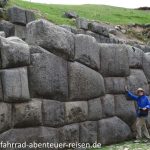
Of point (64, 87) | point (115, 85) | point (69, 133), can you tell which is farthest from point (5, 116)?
point (115, 85)

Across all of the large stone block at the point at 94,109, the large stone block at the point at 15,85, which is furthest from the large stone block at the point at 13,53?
the large stone block at the point at 94,109

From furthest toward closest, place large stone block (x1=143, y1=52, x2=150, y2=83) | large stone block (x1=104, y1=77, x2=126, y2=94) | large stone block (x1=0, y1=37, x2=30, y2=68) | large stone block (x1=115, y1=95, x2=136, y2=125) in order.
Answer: large stone block (x1=143, y1=52, x2=150, y2=83)
large stone block (x1=115, y1=95, x2=136, y2=125)
large stone block (x1=104, y1=77, x2=126, y2=94)
large stone block (x1=0, y1=37, x2=30, y2=68)

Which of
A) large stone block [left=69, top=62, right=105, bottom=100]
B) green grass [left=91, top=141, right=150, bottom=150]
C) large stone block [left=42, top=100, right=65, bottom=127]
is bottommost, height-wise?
green grass [left=91, top=141, right=150, bottom=150]

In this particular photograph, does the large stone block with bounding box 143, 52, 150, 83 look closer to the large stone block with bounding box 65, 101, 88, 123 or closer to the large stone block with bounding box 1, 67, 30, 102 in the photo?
the large stone block with bounding box 65, 101, 88, 123

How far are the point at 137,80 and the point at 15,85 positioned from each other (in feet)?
16.6

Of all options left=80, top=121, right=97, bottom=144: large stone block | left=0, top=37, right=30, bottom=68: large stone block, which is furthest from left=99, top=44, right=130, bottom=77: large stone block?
left=0, top=37, right=30, bottom=68: large stone block

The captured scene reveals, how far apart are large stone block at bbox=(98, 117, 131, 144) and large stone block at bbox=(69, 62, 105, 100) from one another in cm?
89

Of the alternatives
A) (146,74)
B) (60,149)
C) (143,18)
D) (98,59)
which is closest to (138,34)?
(143,18)

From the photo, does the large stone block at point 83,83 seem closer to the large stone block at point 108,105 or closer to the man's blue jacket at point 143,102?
the large stone block at point 108,105

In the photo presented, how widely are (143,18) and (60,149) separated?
26.1 m

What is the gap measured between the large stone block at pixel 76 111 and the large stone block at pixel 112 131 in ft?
2.38

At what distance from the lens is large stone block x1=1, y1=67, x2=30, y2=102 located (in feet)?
30.6

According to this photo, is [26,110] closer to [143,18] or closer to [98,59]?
[98,59]

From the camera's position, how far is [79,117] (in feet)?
36.4
